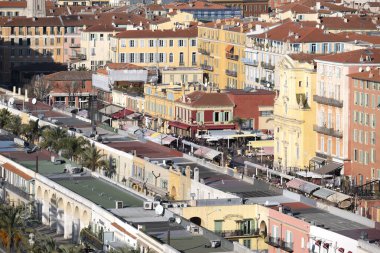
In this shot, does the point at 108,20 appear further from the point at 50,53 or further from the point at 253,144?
the point at 253,144

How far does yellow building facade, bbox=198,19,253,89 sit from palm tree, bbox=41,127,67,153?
2670cm

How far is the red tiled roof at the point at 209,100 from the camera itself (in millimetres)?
108125

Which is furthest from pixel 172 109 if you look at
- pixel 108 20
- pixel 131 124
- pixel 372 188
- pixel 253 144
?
pixel 108 20

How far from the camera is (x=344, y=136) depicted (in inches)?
3511

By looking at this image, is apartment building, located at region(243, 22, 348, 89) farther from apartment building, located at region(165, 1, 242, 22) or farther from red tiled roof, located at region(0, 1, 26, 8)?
red tiled roof, located at region(0, 1, 26, 8)

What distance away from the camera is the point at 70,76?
435ft

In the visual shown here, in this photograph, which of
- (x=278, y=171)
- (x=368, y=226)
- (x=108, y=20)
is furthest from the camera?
(x=108, y=20)

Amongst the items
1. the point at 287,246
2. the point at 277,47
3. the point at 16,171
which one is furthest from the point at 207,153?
the point at 287,246

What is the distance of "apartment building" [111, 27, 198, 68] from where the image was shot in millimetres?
134625

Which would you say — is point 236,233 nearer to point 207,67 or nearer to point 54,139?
point 54,139

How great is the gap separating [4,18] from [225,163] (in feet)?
212

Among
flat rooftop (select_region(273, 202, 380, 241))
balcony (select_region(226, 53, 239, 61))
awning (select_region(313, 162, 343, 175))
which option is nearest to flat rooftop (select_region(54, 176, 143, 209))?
flat rooftop (select_region(273, 202, 380, 241))

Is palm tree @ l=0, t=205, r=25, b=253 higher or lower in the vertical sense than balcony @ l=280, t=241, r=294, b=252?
higher

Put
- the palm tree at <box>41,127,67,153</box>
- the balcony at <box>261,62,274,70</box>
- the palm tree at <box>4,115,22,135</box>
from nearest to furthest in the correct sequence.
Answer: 1. the palm tree at <box>41,127,67,153</box>
2. the palm tree at <box>4,115,22,135</box>
3. the balcony at <box>261,62,274,70</box>
